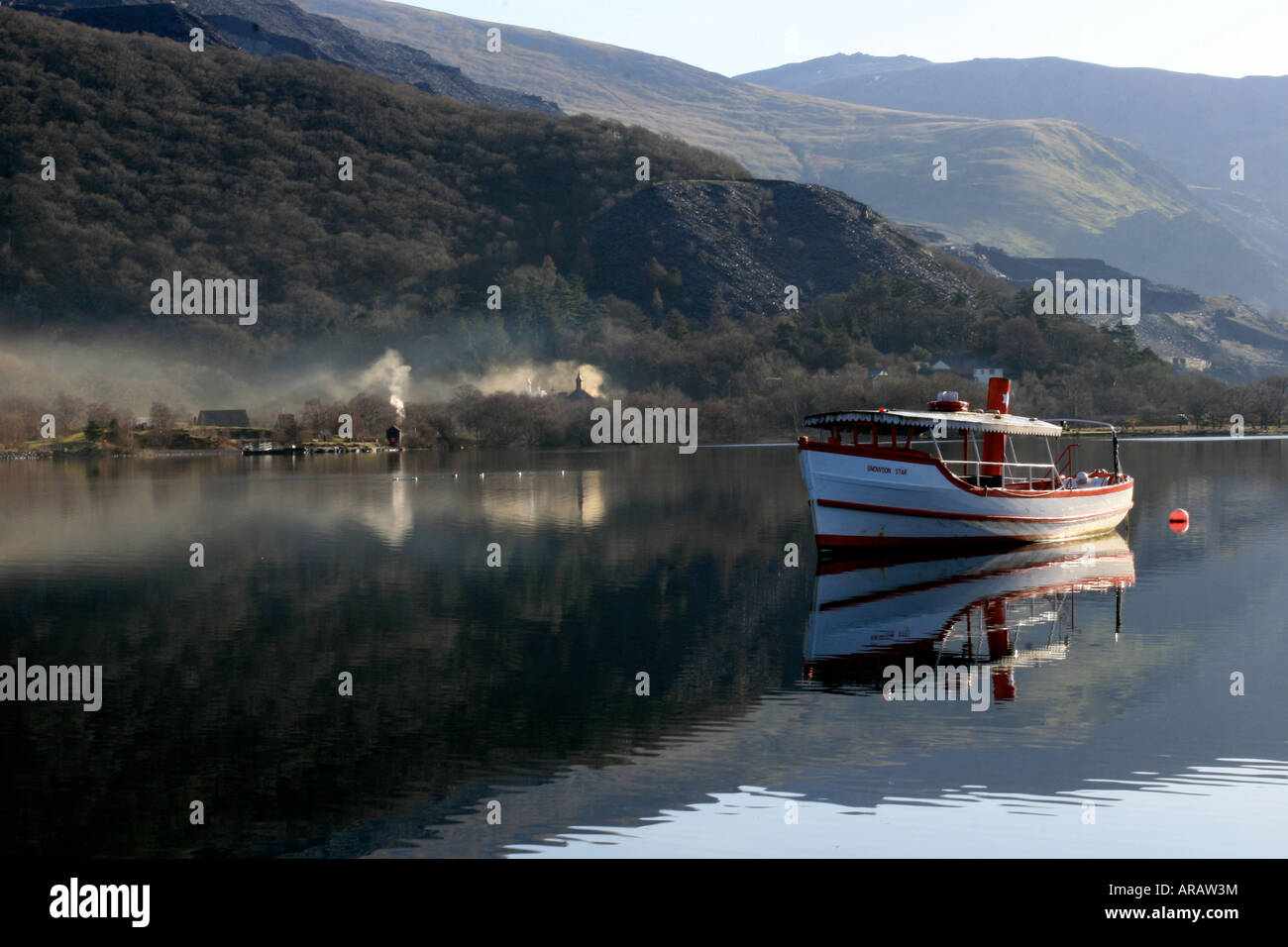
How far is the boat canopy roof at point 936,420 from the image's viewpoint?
195 feet

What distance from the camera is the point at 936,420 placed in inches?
2317

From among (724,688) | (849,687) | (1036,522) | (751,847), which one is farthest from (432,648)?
(1036,522)

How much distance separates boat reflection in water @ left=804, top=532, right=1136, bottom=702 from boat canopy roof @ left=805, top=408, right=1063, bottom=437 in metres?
5.99

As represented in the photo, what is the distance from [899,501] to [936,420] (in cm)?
415

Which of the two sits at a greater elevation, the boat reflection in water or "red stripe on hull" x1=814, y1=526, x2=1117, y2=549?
"red stripe on hull" x1=814, y1=526, x2=1117, y2=549

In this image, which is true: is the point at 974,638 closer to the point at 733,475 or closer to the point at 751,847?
the point at 751,847

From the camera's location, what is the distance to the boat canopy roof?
59375 millimetres

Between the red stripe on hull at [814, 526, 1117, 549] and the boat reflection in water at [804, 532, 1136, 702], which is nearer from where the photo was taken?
the boat reflection in water at [804, 532, 1136, 702]

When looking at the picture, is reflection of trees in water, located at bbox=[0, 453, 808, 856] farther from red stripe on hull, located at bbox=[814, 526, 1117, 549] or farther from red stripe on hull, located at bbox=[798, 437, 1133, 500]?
red stripe on hull, located at bbox=[798, 437, 1133, 500]

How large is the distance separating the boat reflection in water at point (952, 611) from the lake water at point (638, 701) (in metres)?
0.19

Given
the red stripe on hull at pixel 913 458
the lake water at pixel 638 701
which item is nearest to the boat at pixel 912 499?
the red stripe on hull at pixel 913 458

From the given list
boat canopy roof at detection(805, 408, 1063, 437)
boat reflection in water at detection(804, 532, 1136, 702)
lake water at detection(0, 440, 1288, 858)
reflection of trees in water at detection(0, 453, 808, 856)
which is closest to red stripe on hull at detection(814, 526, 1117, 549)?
lake water at detection(0, 440, 1288, 858)

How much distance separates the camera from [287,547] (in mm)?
60531
